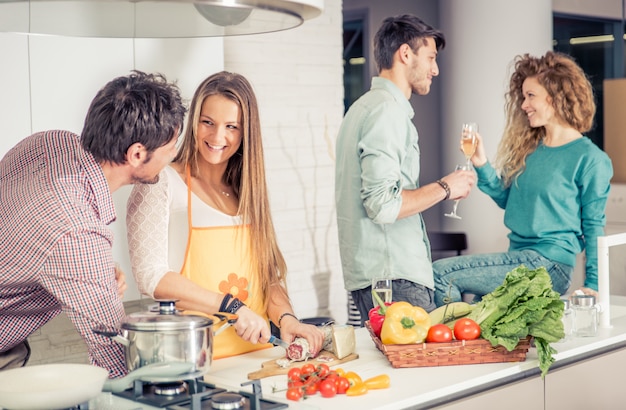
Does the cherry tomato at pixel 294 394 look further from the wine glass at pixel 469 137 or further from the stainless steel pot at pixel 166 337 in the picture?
the wine glass at pixel 469 137

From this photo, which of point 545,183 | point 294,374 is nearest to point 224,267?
point 294,374

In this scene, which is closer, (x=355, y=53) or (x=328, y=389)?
(x=328, y=389)

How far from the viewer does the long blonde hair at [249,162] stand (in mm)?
2822

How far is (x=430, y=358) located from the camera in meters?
2.43

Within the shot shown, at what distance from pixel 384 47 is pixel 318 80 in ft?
4.82

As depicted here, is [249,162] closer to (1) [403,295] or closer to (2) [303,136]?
(1) [403,295]

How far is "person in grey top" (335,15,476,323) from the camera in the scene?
3.20 meters

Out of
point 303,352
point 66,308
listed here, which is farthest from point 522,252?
point 66,308

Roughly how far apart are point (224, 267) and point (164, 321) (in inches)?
31.0

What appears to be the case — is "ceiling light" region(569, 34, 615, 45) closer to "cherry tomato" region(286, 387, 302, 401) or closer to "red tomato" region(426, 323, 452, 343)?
"red tomato" region(426, 323, 452, 343)

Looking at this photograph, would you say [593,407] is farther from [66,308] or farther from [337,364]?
[66,308]

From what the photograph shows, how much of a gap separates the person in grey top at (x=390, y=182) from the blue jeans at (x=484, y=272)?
0.24 metres

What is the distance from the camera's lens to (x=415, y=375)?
235 cm

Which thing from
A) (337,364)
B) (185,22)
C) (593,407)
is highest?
(185,22)
